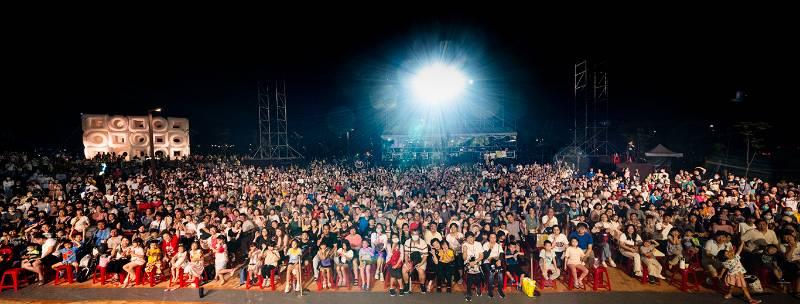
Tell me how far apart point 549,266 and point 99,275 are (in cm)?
877

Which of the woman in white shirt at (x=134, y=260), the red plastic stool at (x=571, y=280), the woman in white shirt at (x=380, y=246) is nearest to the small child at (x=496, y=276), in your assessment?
the red plastic stool at (x=571, y=280)

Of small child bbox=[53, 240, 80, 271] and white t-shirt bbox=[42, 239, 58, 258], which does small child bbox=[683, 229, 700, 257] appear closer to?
small child bbox=[53, 240, 80, 271]

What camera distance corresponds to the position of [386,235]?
23.4 feet

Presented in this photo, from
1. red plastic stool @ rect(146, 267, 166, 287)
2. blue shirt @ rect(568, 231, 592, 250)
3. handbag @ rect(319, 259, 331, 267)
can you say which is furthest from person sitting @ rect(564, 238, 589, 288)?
red plastic stool @ rect(146, 267, 166, 287)

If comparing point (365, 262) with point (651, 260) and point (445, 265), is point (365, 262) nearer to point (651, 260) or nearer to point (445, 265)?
point (445, 265)

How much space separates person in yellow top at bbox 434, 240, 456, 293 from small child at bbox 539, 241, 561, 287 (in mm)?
1604

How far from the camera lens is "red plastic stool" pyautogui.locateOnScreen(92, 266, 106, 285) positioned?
7289 millimetres

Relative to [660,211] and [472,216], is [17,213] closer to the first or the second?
[472,216]

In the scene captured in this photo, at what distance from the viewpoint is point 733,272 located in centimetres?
596

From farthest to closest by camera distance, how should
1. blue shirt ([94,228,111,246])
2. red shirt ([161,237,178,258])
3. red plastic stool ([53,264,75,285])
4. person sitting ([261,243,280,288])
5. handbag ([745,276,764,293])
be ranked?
blue shirt ([94,228,111,246]) → red shirt ([161,237,178,258]) → red plastic stool ([53,264,75,285]) → person sitting ([261,243,280,288]) → handbag ([745,276,764,293])

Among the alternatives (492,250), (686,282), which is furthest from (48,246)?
(686,282)

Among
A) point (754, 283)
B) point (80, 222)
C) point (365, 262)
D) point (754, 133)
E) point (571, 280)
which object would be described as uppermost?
point (754, 133)

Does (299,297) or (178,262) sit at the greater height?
(178,262)

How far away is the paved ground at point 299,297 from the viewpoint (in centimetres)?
610
